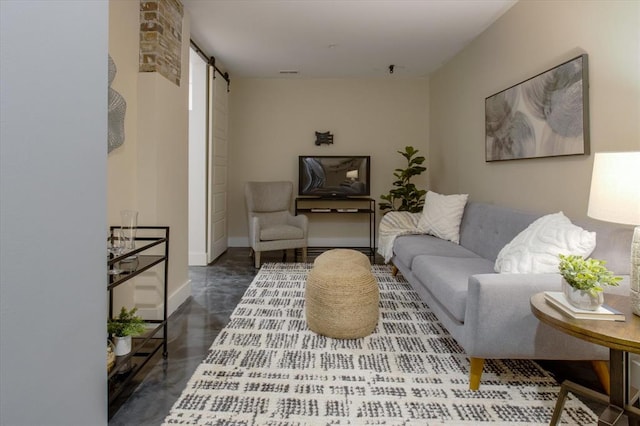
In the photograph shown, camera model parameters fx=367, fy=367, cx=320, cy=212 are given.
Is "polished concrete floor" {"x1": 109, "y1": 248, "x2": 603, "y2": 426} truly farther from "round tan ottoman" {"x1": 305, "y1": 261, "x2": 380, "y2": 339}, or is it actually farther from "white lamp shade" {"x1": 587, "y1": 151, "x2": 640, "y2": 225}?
"white lamp shade" {"x1": 587, "y1": 151, "x2": 640, "y2": 225}

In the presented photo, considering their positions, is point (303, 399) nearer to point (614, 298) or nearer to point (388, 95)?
point (614, 298)

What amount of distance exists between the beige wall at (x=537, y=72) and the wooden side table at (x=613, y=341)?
1.13 m

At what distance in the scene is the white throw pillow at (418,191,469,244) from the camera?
3554mm

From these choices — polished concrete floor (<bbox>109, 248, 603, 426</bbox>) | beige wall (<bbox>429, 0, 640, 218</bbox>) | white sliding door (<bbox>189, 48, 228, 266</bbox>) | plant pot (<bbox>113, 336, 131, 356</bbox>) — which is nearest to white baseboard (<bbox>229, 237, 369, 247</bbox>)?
beige wall (<bbox>429, 0, 640, 218</bbox>)

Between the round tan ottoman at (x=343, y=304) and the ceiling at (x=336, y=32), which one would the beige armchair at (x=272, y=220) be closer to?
the ceiling at (x=336, y=32)

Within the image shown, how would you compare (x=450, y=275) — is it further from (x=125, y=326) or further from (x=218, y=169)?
(x=218, y=169)

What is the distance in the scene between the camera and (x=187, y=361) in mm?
2113

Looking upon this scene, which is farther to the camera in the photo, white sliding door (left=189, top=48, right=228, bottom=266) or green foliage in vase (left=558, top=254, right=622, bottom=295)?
white sliding door (left=189, top=48, right=228, bottom=266)

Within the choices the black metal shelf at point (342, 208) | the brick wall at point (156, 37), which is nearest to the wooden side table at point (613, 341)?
the brick wall at point (156, 37)

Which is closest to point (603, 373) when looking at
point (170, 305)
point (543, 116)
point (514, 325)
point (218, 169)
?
point (514, 325)

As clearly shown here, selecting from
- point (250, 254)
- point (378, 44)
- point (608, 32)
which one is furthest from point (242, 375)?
point (378, 44)

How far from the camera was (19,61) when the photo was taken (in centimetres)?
52

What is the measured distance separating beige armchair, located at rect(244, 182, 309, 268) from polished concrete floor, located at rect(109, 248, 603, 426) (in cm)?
62

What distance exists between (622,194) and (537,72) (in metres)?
1.82
